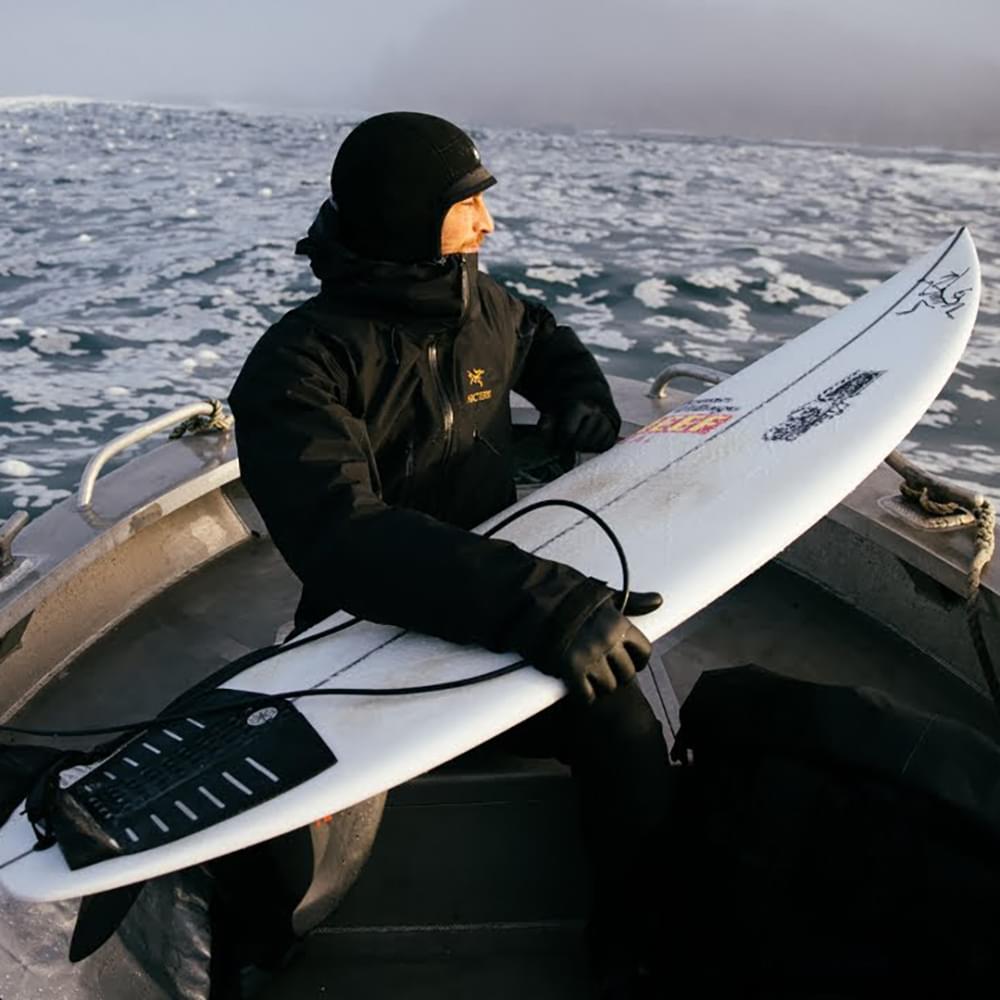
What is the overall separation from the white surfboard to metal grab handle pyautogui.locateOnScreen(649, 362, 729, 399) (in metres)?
0.07

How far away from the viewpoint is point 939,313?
9.27ft

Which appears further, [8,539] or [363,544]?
[8,539]

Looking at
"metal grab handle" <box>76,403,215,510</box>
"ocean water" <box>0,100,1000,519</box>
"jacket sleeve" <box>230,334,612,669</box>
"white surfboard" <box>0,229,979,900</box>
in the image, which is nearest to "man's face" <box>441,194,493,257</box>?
"jacket sleeve" <box>230,334,612,669</box>

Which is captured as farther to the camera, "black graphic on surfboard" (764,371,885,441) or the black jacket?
"black graphic on surfboard" (764,371,885,441)

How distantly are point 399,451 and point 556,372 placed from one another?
621mm

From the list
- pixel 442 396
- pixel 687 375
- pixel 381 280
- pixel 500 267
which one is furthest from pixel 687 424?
pixel 500 267

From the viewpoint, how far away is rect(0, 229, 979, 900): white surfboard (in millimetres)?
1343

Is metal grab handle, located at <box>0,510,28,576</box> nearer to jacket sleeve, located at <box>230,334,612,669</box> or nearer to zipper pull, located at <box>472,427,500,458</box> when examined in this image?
jacket sleeve, located at <box>230,334,612,669</box>

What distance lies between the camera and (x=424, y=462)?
6.13 ft

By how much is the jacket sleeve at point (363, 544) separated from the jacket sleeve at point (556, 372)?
2.38 ft

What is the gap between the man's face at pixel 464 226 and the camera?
5.76ft

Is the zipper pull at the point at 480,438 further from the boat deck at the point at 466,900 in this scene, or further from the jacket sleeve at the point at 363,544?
the boat deck at the point at 466,900

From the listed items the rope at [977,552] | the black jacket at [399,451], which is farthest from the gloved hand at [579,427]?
the rope at [977,552]

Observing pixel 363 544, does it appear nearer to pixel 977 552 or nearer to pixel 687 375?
pixel 977 552
